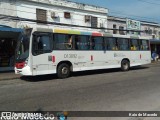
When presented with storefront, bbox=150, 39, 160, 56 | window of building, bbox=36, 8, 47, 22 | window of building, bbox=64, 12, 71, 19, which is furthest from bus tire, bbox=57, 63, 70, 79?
storefront, bbox=150, 39, 160, 56

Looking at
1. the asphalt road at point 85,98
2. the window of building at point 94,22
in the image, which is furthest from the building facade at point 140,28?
the asphalt road at point 85,98

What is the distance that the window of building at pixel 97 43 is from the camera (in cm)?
1839

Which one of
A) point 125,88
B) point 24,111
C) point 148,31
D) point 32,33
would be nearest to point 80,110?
point 24,111

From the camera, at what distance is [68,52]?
54.5 ft

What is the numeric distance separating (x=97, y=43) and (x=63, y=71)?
3625 mm

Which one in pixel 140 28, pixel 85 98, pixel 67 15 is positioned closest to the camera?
pixel 85 98

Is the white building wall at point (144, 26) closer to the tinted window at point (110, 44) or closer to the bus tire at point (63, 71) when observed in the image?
the tinted window at point (110, 44)

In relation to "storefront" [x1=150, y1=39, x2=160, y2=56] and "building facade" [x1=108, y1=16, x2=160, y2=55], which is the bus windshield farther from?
"storefront" [x1=150, y1=39, x2=160, y2=56]

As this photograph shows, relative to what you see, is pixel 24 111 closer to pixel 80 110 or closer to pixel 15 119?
pixel 15 119

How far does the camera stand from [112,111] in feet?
26.4

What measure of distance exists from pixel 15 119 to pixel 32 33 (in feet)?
27.6

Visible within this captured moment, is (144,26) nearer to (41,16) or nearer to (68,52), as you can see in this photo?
(41,16)

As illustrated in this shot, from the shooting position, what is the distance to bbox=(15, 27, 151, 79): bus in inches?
591

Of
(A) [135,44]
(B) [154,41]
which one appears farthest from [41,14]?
(B) [154,41]
